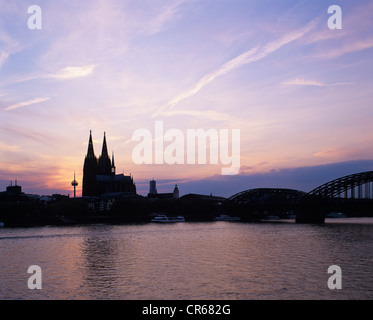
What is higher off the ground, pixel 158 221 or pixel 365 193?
pixel 365 193

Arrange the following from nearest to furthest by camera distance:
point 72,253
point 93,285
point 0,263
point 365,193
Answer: point 93,285
point 0,263
point 72,253
point 365,193

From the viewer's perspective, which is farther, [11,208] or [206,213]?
[206,213]

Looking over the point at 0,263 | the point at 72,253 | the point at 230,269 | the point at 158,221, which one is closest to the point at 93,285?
the point at 230,269

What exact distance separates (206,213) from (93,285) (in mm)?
132736

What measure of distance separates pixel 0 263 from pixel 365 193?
4050 inches

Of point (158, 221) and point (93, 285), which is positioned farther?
point (158, 221)

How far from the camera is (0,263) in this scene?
37969 millimetres

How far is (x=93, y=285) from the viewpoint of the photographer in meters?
28.3

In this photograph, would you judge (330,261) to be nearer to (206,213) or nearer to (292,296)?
(292,296)
